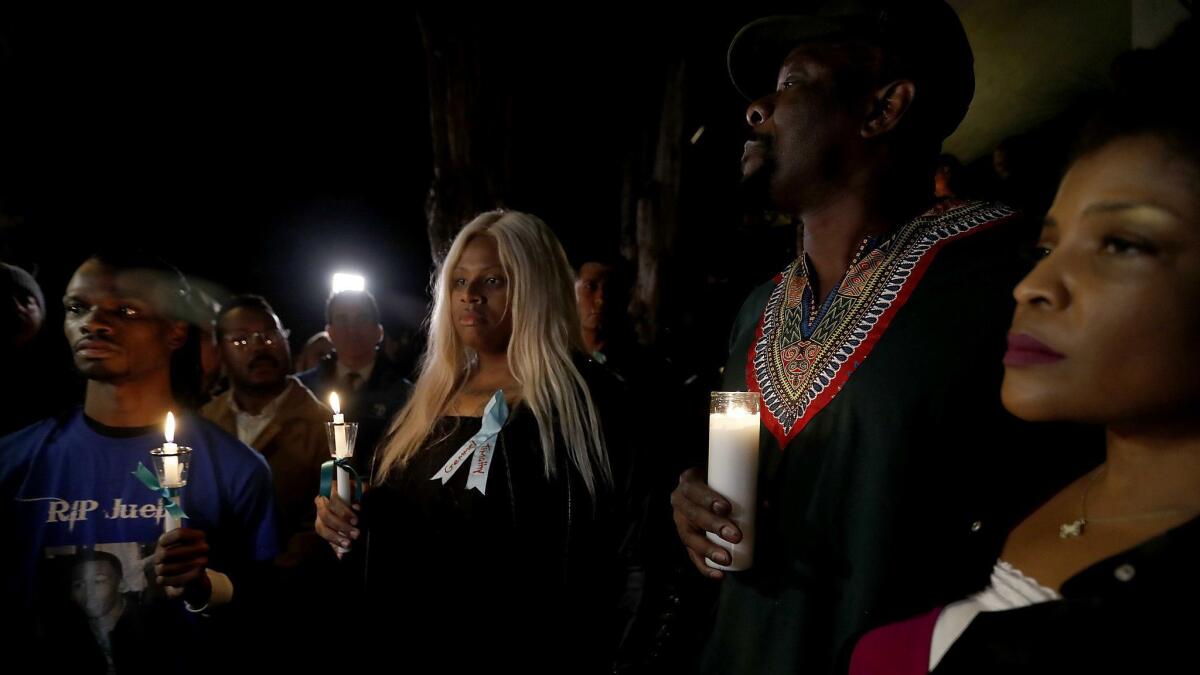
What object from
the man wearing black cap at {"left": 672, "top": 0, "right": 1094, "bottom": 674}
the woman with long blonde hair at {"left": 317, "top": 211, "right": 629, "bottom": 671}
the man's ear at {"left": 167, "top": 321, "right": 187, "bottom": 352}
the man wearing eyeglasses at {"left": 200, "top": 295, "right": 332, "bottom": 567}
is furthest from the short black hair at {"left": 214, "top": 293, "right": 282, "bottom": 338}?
the man wearing black cap at {"left": 672, "top": 0, "right": 1094, "bottom": 674}

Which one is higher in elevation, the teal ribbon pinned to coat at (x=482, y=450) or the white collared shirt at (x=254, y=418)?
the teal ribbon pinned to coat at (x=482, y=450)

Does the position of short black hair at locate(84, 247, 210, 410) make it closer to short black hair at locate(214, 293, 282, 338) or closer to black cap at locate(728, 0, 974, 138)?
short black hair at locate(214, 293, 282, 338)

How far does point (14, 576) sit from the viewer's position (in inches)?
93.4

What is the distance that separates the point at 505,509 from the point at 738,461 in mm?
1257

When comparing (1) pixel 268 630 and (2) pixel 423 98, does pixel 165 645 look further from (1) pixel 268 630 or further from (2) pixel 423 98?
(2) pixel 423 98

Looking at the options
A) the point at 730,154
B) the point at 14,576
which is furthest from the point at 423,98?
the point at 14,576

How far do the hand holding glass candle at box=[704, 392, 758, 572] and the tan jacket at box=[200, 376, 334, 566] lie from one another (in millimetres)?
2912

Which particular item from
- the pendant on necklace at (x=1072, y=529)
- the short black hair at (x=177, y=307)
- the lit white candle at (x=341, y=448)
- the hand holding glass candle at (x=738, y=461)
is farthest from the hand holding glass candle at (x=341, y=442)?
the pendant on necklace at (x=1072, y=529)

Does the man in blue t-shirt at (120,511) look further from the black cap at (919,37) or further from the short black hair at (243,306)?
the black cap at (919,37)

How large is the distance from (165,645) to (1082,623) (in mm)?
2827

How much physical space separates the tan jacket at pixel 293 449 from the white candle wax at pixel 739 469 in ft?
9.58

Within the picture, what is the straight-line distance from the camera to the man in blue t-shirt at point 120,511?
2363 millimetres

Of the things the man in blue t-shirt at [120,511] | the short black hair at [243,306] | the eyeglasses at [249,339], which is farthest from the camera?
→ the short black hair at [243,306]

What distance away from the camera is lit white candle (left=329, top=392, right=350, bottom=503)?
2158 mm
